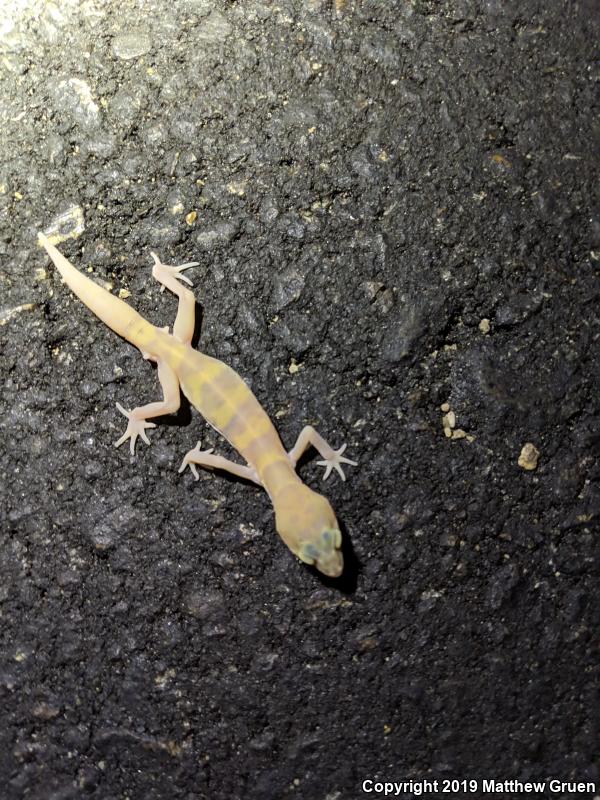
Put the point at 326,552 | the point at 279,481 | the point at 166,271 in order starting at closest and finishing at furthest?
1. the point at 326,552
2. the point at 279,481
3. the point at 166,271

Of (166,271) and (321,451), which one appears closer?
(321,451)

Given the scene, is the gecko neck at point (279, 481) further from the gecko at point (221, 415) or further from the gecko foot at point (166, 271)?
the gecko foot at point (166, 271)

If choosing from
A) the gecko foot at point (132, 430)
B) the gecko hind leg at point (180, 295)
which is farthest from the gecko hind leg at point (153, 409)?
the gecko hind leg at point (180, 295)

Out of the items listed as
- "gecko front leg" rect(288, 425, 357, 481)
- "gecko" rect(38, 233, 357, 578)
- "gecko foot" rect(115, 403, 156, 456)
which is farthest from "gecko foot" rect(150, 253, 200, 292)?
"gecko front leg" rect(288, 425, 357, 481)

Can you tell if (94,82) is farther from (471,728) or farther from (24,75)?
(471,728)

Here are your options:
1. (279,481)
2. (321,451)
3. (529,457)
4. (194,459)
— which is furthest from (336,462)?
(529,457)

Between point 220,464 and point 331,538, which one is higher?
point 220,464

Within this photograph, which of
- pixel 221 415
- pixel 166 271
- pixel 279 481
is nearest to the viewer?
pixel 279 481

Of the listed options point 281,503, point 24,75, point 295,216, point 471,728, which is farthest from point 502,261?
point 24,75

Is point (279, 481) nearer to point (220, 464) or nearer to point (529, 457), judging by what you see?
point (220, 464)
